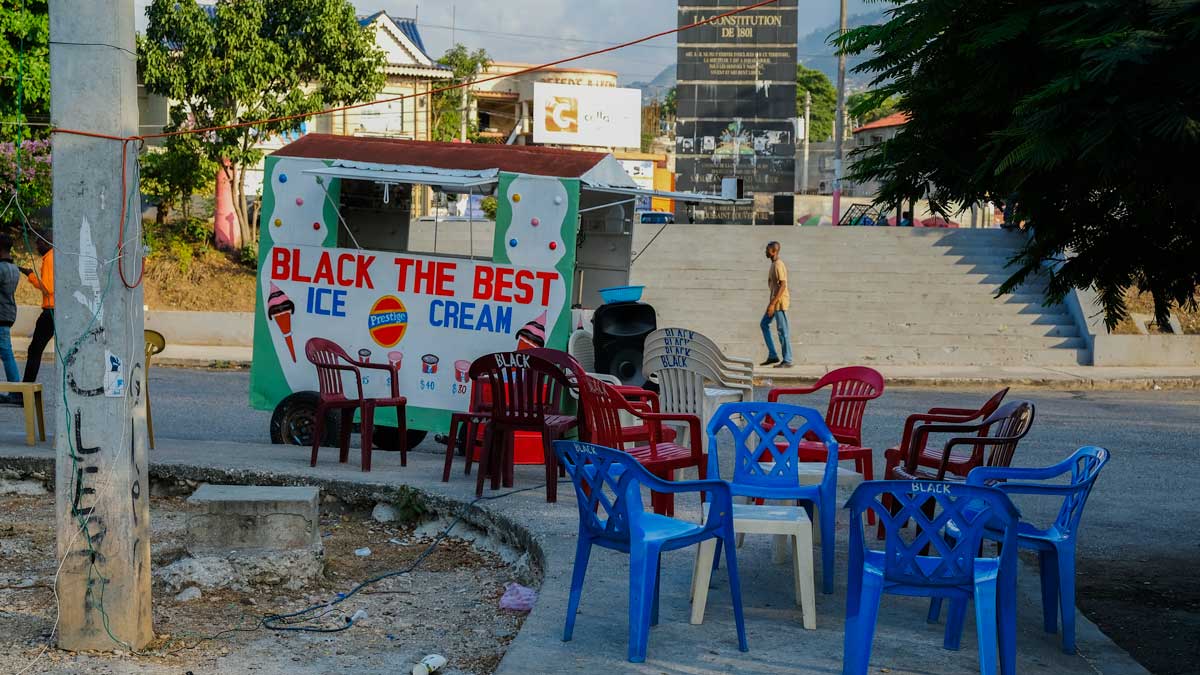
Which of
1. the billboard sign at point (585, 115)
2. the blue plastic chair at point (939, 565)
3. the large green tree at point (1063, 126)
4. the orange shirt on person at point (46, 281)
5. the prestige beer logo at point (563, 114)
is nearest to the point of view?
the large green tree at point (1063, 126)

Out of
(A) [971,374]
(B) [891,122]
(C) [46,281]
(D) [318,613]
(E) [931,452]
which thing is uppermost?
(B) [891,122]

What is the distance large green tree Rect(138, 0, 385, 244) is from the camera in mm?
23359

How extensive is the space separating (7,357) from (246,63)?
41.2 feet

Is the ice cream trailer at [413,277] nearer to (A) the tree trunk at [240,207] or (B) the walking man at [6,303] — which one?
(B) the walking man at [6,303]

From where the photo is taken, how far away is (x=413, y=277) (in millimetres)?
10078

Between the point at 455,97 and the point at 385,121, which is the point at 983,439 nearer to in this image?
the point at 385,121

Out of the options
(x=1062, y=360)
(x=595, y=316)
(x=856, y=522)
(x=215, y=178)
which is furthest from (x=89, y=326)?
(x=215, y=178)

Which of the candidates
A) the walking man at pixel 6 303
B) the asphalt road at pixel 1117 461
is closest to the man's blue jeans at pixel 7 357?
the walking man at pixel 6 303

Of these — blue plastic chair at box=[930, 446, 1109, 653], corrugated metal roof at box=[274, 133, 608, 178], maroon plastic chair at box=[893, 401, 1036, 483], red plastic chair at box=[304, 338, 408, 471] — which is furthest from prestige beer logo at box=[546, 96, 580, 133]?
blue plastic chair at box=[930, 446, 1109, 653]

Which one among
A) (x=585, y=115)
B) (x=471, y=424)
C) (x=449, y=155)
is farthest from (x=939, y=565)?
(x=585, y=115)

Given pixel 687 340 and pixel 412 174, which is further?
pixel 412 174

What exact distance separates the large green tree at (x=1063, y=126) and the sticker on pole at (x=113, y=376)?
350 centimetres

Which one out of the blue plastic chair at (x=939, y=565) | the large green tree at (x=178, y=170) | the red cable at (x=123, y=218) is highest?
the large green tree at (x=178, y=170)

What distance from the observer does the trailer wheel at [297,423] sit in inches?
410
